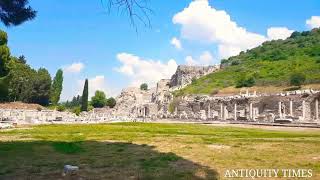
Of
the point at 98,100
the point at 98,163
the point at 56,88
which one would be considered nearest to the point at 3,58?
the point at 56,88

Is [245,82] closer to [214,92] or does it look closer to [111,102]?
[214,92]

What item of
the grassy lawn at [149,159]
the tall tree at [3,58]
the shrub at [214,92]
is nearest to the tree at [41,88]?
the tall tree at [3,58]

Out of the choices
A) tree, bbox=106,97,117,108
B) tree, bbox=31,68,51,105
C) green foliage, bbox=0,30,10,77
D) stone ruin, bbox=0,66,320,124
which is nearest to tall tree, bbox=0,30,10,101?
green foliage, bbox=0,30,10,77

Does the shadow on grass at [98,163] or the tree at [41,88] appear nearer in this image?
the shadow on grass at [98,163]

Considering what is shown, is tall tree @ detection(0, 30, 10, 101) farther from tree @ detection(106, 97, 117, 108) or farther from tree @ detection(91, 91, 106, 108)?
tree @ detection(106, 97, 117, 108)

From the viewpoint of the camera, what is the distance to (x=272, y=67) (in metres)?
99.6

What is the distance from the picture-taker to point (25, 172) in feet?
34.2

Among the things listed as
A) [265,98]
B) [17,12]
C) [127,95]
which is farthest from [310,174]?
[127,95]

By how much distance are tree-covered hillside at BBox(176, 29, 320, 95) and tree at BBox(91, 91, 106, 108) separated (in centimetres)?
1888

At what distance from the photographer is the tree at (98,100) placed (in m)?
107

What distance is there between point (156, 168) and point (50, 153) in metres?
4.63

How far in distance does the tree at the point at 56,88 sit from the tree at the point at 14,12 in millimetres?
80247

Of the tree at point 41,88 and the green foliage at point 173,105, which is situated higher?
the tree at point 41,88

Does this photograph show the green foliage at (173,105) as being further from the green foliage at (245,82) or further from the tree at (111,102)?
the tree at (111,102)
